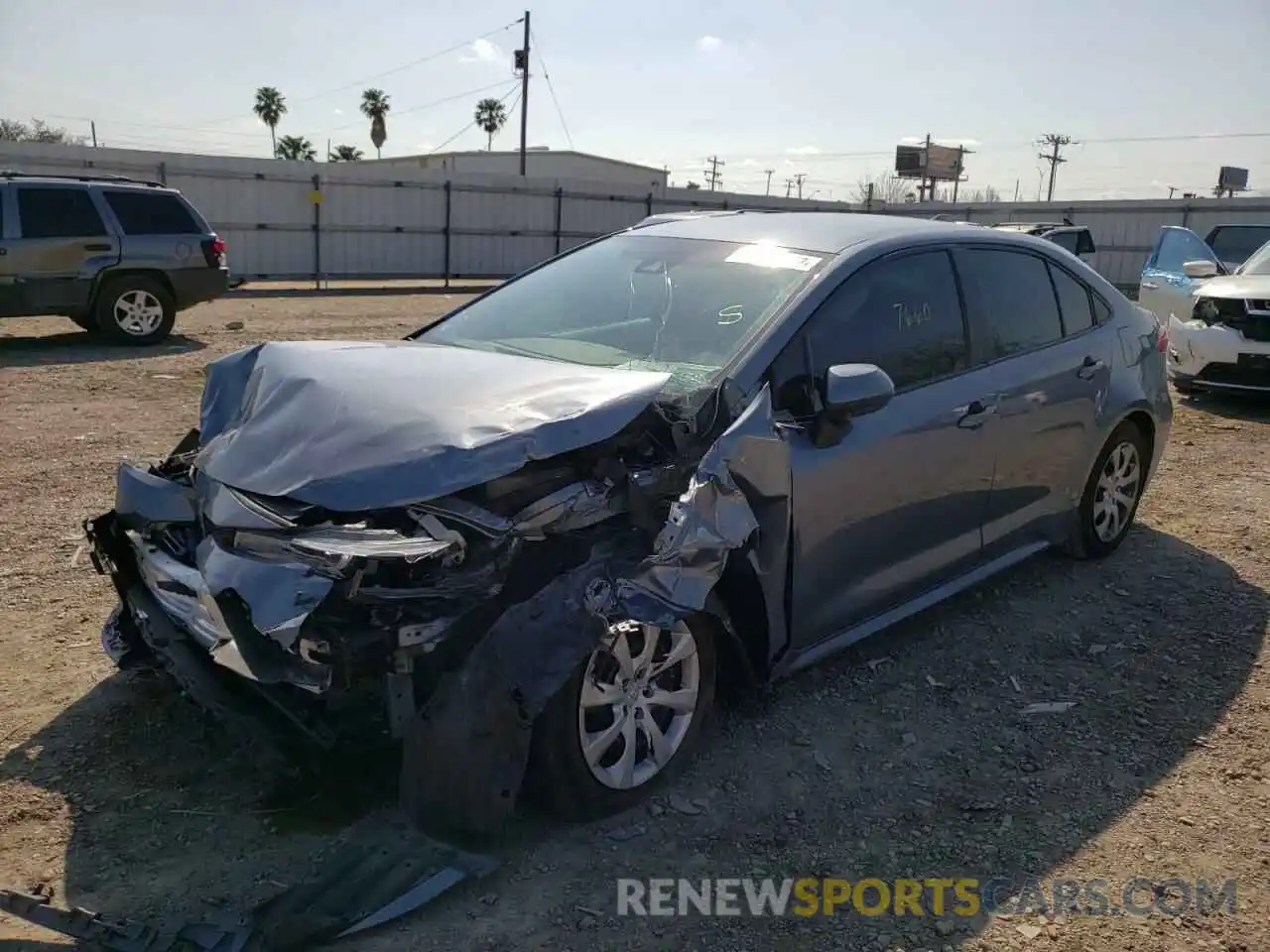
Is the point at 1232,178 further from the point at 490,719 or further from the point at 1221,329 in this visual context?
the point at 490,719

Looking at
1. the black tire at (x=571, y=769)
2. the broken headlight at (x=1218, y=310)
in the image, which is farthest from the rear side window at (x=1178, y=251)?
the black tire at (x=571, y=769)

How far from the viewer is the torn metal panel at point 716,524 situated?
2932 millimetres

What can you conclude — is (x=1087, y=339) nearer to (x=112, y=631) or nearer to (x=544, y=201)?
(x=112, y=631)

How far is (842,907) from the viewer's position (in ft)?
9.15

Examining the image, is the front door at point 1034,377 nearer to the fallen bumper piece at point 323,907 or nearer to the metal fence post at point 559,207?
the fallen bumper piece at point 323,907

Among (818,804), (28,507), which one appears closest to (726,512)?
(818,804)

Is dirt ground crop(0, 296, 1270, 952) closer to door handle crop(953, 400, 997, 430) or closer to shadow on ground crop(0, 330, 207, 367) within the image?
door handle crop(953, 400, 997, 430)

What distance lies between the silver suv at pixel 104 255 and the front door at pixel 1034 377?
10.5 m

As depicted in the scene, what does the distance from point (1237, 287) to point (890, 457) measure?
7396 mm

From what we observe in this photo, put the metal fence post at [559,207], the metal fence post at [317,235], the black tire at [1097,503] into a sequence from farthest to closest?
the metal fence post at [559,207], the metal fence post at [317,235], the black tire at [1097,503]

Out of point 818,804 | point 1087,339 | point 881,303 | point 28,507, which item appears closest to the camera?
point 818,804

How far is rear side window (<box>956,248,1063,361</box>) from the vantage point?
4.37m

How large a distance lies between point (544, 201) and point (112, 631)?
78.8 ft

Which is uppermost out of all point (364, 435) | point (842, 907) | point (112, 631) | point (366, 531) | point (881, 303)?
point (881, 303)
